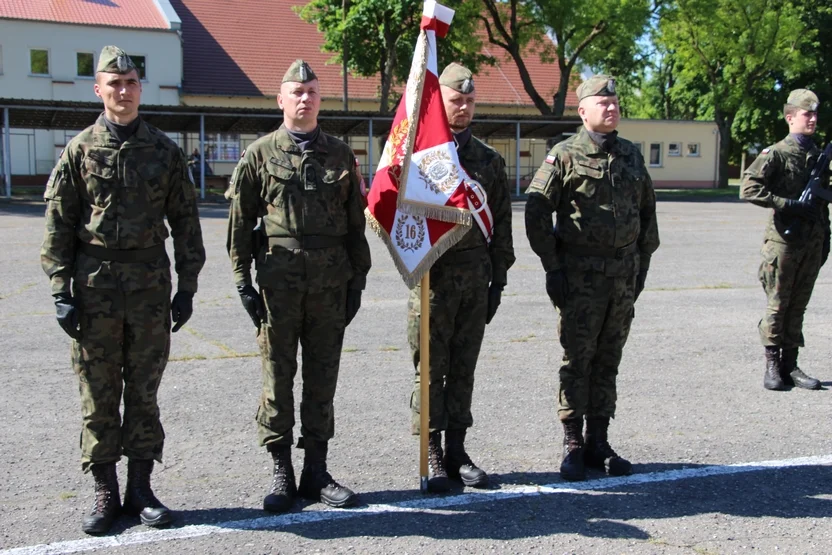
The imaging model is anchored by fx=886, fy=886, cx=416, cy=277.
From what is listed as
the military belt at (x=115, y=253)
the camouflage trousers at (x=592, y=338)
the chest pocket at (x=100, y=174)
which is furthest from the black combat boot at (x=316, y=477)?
the chest pocket at (x=100, y=174)

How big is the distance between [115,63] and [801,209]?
5.03 metres

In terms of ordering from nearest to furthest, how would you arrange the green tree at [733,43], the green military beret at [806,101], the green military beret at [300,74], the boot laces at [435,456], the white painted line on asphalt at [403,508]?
the white painted line on asphalt at [403,508], the green military beret at [300,74], the boot laces at [435,456], the green military beret at [806,101], the green tree at [733,43]

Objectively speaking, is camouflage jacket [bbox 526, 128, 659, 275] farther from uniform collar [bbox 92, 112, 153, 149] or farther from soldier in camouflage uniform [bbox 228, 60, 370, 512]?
uniform collar [bbox 92, 112, 153, 149]

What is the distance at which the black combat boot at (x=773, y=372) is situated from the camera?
267 inches

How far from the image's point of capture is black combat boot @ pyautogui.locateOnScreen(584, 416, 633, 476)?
498 centimetres

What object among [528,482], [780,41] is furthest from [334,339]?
[780,41]

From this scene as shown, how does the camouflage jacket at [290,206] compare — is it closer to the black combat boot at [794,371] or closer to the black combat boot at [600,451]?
the black combat boot at [600,451]

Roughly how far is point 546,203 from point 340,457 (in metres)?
1.90

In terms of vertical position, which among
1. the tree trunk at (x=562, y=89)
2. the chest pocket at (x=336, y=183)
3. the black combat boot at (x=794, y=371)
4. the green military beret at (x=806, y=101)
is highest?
the tree trunk at (x=562, y=89)

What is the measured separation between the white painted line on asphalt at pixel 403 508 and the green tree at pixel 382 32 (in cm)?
2831

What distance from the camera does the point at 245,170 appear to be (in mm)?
4449

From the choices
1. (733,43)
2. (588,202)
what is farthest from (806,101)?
(733,43)

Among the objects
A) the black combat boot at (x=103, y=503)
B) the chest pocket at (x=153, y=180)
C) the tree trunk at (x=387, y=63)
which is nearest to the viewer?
the black combat boot at (x=103, y=503)

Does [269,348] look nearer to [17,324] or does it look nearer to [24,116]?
[17,324]
